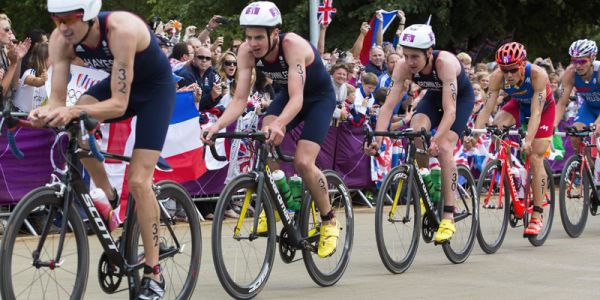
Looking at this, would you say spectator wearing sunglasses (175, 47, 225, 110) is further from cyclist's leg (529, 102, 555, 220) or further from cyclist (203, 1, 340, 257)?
cyclist (203, 1, 340, 257)

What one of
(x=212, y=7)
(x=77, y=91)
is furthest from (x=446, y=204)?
(x=212, y=7)

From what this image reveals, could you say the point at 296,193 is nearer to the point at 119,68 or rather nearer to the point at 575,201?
the point at 119,68

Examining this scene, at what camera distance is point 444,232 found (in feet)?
33.0

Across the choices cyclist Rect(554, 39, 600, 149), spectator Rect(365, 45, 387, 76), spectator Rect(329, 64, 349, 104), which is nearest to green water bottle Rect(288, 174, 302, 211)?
cyclist Rect(554, 39, 600, 149)

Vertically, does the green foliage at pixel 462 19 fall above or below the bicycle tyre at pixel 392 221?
above

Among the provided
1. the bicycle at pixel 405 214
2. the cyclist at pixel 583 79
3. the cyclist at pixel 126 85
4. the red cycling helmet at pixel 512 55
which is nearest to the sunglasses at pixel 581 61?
the cyclist at pixel 583 79

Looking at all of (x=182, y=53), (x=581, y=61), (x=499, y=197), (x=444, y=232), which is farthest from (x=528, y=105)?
(x=182, y=53)

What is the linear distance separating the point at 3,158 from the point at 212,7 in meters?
19.9

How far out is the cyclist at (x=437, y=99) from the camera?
9.91 m

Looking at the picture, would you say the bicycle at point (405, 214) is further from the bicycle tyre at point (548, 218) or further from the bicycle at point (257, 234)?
the bicycle tyre at point (548, 218)

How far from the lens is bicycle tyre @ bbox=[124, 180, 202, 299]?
7.50m

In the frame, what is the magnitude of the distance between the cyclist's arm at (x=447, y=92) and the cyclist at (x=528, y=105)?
4.61ft

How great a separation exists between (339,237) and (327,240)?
0.55 metres

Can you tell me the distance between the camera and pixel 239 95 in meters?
8.55
